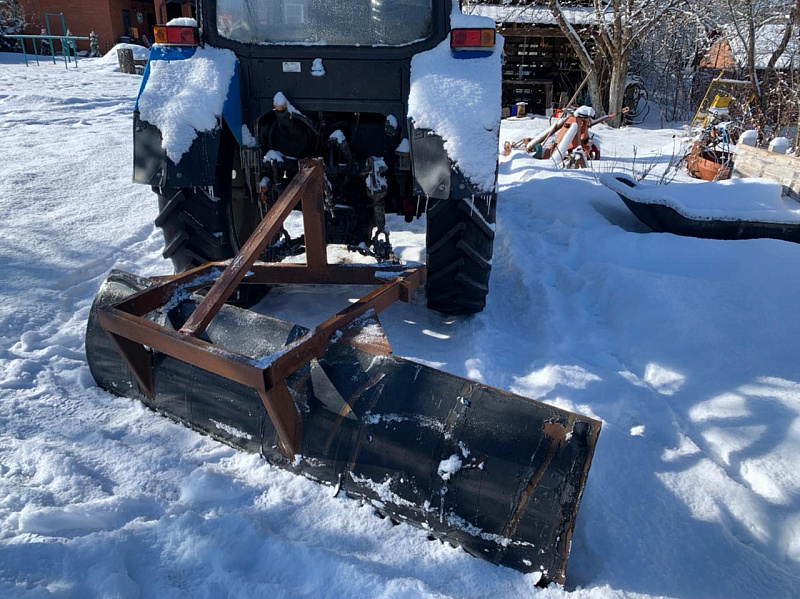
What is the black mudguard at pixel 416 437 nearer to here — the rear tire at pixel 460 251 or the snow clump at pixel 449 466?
the snow clump at pixel 449 466

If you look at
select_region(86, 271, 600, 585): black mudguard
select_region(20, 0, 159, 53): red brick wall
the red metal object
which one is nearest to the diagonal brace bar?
select_region(86, 271, 600, 585): black mudguard

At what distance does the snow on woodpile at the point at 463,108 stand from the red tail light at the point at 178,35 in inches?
44.3

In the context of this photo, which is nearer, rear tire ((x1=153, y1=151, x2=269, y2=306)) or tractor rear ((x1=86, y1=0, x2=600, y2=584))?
tractor rear ((x1=86, y1=0, x2=600, y2=584))

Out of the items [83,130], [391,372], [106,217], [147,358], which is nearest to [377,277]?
[391,372]

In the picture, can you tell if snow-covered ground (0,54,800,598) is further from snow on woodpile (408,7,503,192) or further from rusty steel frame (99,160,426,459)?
snow on woodpile (408,7,503,192)

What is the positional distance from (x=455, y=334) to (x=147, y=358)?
1.49 m

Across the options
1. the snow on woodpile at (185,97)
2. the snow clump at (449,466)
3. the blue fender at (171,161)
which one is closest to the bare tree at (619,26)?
the snow on woodpile at (185,97)

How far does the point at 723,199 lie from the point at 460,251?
9.11 feet

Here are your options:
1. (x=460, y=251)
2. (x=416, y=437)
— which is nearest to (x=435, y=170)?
(x=460, y=251)

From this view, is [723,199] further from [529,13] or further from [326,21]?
[529,13]

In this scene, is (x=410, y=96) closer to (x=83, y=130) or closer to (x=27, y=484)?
(x=27, y=484)

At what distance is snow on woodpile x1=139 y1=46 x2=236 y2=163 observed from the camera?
2.61 m

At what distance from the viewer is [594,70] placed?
12.5 m

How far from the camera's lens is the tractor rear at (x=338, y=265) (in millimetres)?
1650
